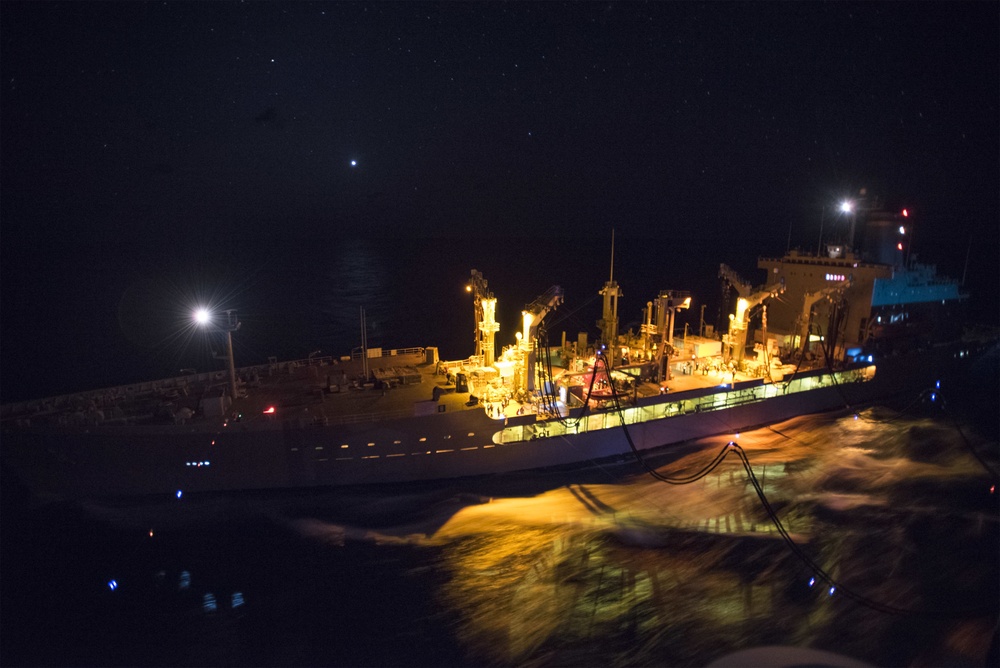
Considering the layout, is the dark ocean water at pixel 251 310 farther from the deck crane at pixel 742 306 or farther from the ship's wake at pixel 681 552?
the deck crane at pixel 742 306

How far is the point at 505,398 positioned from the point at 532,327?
2.58m

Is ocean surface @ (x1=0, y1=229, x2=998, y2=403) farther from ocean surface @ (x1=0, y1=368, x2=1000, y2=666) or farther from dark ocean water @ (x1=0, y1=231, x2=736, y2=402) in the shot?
ocean surface @ (x1=0, y1=368, x2=1000, y2=666)

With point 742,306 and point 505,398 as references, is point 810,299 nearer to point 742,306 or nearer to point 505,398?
point 742,306

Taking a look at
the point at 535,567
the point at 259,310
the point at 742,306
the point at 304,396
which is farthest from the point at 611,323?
the point at 259,310

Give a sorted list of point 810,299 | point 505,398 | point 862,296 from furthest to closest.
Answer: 1. point 862,296
2. point 810,299
3. point 505,398

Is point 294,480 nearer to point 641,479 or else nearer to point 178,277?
point 641,479

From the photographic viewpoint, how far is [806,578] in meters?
13.0

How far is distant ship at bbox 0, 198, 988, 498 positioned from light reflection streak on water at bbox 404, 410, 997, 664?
7.21 ft

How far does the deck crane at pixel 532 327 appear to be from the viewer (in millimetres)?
17922

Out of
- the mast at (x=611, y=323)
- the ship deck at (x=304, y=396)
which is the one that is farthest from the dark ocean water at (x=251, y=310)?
the mast at (x=611, y=323)

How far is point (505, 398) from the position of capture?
717 inches

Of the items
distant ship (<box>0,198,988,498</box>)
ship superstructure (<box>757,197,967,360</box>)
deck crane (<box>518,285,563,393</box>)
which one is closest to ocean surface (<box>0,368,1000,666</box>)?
distant ship (<box>0,198,988,498</box>)

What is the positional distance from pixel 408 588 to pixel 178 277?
81.6 m

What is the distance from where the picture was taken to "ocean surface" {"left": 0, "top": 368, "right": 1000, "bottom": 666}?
35.7 ft
